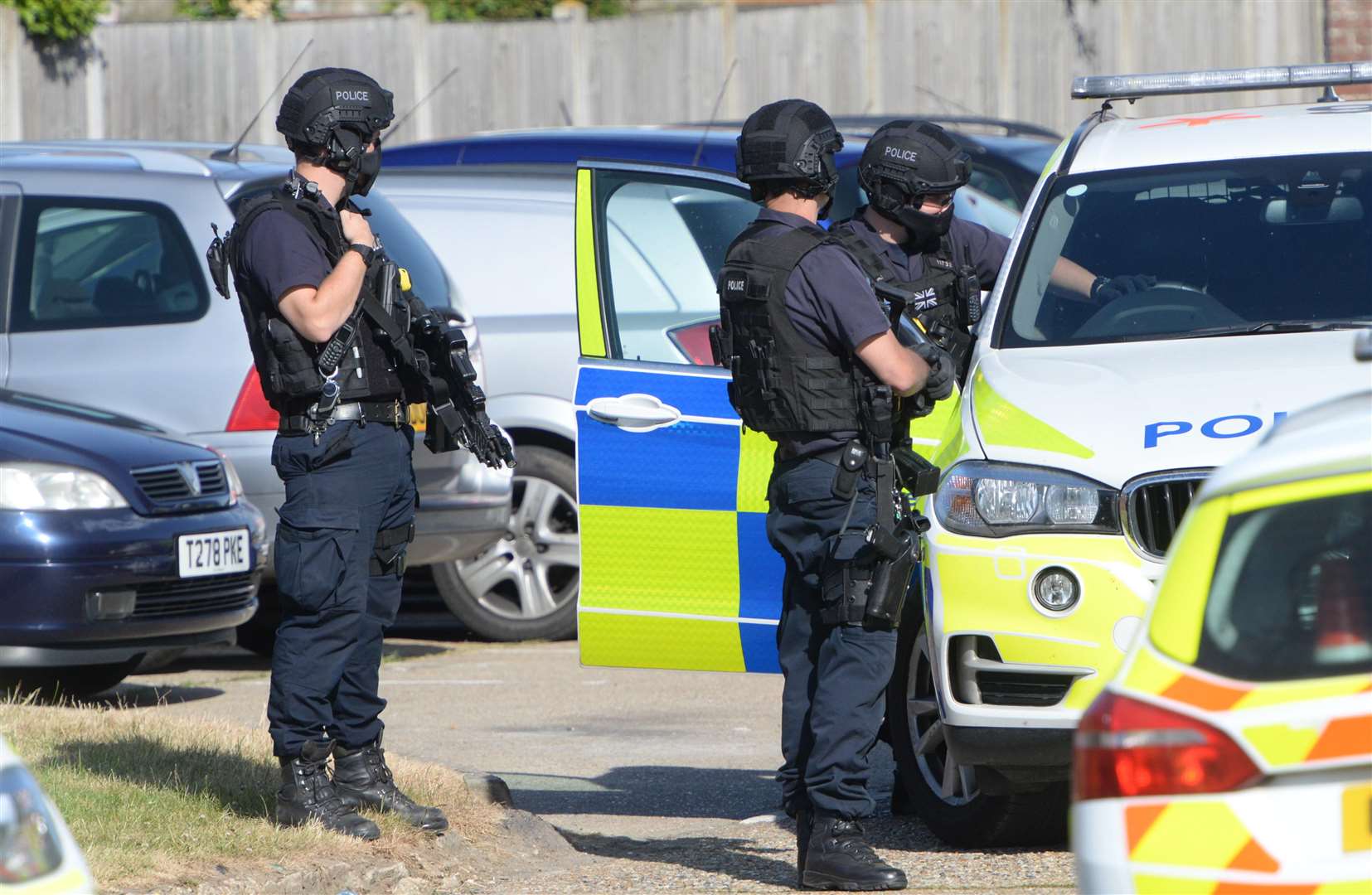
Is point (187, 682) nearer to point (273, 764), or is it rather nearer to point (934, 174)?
point (273, 764)

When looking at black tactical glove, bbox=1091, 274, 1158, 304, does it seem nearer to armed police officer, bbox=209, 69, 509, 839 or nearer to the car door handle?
the car door handle

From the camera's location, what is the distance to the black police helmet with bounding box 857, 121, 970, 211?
5883 millimetres

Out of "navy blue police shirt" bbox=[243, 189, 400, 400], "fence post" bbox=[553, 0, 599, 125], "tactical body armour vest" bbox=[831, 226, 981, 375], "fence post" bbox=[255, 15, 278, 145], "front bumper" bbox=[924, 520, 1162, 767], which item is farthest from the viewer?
"fence post" bbox=[553, 0, 599, 125]

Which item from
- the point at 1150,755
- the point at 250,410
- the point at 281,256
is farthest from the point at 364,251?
the point at 250,410

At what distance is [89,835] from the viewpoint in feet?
16.4

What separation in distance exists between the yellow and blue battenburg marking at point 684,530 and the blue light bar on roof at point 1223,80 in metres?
1.47

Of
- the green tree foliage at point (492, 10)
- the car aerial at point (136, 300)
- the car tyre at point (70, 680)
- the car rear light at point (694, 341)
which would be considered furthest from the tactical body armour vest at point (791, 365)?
the green tree foliage at point (492, 10)

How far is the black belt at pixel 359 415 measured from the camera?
5168 millimetres

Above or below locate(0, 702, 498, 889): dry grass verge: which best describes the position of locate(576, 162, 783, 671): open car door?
above

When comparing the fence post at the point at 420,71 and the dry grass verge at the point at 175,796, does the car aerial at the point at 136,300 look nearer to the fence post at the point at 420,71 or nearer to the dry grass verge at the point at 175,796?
the dry grass verge at the point at 175,796

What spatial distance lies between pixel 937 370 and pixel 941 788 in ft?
4.17

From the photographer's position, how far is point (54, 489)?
7.30 m

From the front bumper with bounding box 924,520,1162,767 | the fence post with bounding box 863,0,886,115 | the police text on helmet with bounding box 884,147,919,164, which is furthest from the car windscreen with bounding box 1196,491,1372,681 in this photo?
the fence post with bounding box 863,0,886,115

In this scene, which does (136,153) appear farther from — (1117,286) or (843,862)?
Result: (843,862)
